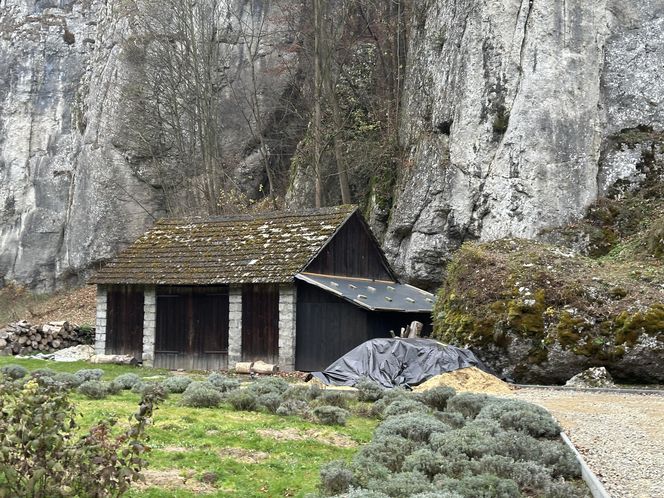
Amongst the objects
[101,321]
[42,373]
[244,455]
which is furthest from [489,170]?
[244,455]

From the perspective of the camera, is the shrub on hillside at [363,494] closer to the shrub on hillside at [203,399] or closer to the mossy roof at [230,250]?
the shrub on hillside at [203,399]

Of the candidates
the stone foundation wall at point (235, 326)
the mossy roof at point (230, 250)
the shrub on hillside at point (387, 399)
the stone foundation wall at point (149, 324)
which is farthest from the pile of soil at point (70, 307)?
the shrub on hillside at point (387, 399)

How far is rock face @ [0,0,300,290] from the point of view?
46.0 metres

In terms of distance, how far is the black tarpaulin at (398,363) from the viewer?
1902cm

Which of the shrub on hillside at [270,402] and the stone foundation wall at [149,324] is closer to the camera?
the shrub on hillside at [270,402]

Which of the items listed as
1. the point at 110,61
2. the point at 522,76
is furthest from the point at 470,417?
the point at 110,61

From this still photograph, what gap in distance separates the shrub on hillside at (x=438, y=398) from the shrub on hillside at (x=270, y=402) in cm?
264

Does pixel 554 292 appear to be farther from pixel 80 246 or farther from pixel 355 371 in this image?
pixel 80 246

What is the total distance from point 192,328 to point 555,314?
11.9m

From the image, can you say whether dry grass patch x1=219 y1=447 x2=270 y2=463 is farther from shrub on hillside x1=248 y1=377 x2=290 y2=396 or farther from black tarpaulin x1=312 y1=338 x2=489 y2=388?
black tarpaulin x1=312 y1=338 x2=489 y2=388

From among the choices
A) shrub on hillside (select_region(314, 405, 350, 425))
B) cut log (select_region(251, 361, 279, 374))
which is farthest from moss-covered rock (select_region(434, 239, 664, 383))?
shrub on hillside (select_region(314, 405, 350, 425))

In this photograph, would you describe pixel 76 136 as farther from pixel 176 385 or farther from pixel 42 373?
pixel 42 373

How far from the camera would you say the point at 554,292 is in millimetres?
20406

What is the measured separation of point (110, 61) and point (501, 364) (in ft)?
119
